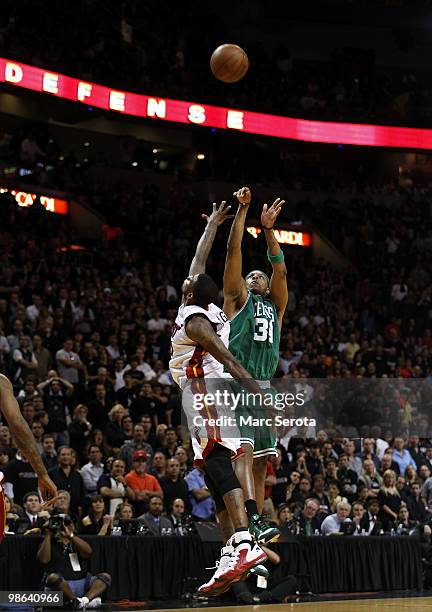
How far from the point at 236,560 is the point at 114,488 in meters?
5.32

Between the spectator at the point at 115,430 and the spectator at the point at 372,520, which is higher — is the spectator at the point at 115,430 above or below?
above

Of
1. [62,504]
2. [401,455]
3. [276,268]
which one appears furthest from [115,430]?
[276,268]

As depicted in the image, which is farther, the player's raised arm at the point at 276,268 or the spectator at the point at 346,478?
the spectator at the point at 346,478

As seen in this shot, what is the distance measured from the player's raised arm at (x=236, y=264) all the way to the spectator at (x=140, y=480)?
182 inches

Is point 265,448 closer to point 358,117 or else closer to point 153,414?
point 153,414

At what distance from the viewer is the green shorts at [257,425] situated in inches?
279

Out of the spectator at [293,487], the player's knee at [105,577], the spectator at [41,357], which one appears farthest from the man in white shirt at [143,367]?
the player's knee at [105,577]

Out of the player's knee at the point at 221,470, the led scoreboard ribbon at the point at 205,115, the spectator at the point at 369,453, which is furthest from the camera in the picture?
the led scoreboard ribbon at the point at 205,115

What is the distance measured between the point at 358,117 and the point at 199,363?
20.5m

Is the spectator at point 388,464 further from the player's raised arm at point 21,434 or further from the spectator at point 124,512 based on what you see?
the player's raised arm at point 21,434

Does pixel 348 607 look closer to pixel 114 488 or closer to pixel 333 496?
pixel 114 488

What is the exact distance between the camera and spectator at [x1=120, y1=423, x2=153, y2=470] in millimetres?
12352

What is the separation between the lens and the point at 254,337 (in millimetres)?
7574

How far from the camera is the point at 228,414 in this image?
695 centimetres
